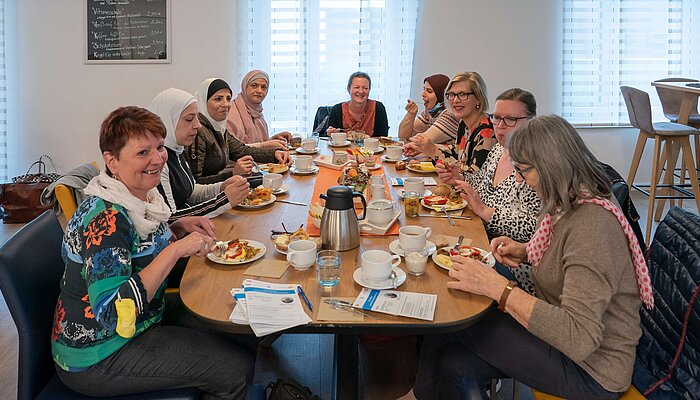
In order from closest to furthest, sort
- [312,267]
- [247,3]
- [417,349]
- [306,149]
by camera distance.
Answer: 1. [312,267]
2. [417,349]
3. [306,149]
4. [247,3]

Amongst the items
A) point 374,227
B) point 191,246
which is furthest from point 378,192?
point 191,246

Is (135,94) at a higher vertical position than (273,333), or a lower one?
higher

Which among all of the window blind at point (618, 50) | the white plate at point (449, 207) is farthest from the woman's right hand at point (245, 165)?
the window blind at point (618, 50)

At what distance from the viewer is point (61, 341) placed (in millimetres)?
1584

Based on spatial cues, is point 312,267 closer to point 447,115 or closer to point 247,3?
point 447,115

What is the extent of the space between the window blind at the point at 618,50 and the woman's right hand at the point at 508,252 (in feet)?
13.4

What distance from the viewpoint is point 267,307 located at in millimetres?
1496

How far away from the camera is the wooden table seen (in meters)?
1.45

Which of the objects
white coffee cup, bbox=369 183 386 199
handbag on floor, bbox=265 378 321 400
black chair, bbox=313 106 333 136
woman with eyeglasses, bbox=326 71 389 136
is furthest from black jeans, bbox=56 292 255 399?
black chair, bbox=313 106 333 136

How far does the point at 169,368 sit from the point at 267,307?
0.34m

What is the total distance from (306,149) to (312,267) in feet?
6.41

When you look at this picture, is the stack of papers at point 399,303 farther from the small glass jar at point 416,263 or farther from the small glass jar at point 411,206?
the small glass jar at point 411,206

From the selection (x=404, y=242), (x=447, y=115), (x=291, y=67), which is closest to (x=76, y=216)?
(x=404, y=242)

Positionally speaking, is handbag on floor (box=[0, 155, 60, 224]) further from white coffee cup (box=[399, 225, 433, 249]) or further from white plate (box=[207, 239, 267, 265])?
white coffee cup (box=[399, 225, 433, 249])
